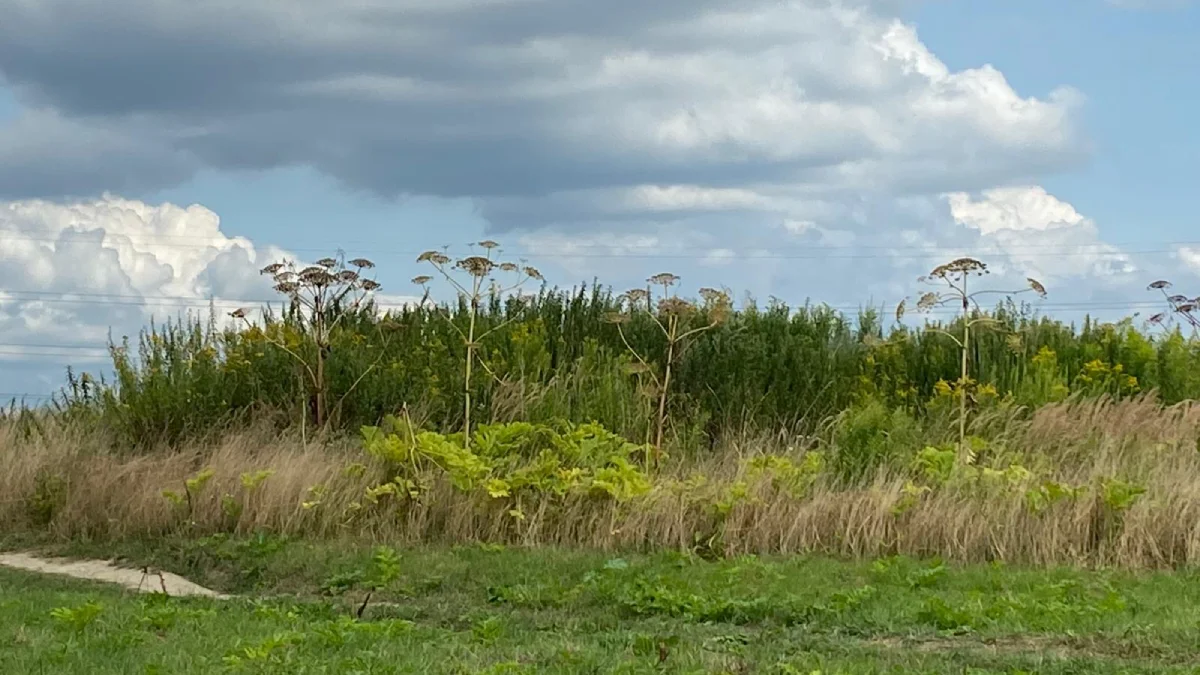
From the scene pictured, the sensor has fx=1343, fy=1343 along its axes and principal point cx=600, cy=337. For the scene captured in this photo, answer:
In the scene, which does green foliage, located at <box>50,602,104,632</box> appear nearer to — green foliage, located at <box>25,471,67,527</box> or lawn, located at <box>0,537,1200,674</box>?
lawn, located at <box>0,537,1200,674</box>

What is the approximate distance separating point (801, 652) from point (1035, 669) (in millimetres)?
1127

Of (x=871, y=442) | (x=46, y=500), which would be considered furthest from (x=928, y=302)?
(x=46, y=500)

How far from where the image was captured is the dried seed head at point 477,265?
1220cm

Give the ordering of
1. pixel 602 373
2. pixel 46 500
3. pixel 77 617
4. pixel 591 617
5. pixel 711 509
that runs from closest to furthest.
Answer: pixel 77 617, pixel 591 617, pixel 711 509, pixel 46 500, pixel 602 373

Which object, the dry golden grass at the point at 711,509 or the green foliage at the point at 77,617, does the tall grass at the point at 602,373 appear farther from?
the green foliage at the point at 77,617

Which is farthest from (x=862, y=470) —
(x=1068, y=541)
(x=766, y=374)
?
(x=766, y=374)

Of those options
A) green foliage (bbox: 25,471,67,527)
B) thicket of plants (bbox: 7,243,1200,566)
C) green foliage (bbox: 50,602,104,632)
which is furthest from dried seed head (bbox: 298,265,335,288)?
green foliage (bbox: 50,602,104,632)

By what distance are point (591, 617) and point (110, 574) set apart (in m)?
4.77

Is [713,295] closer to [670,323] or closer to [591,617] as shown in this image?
[670,323]

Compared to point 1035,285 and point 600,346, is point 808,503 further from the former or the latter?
point 600,346

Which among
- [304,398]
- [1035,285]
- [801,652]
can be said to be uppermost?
[1035,285]

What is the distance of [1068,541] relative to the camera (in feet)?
32.6

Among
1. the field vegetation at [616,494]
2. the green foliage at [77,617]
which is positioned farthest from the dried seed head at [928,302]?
the green foliage at [77,617]

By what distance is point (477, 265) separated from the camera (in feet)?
40.1
